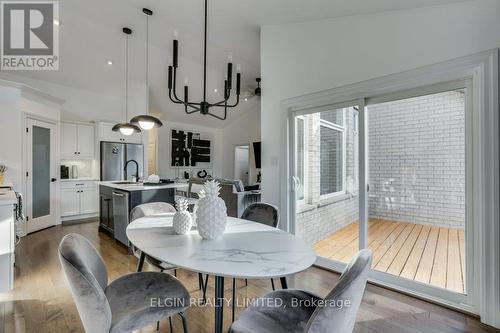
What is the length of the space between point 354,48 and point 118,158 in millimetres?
5096

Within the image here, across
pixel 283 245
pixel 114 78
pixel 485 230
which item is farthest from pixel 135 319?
pixel 114 78

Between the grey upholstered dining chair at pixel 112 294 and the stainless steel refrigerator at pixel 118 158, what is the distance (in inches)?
159

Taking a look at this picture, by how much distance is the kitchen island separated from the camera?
3.40m

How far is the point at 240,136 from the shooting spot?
817 centimetres

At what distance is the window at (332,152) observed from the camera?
117 inches

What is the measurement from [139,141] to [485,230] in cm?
612

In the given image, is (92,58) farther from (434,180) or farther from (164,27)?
(434,180)

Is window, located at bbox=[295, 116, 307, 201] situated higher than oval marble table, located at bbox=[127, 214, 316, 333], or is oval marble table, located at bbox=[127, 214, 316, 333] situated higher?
window, located at bbox=[295, 116, 307, 201]

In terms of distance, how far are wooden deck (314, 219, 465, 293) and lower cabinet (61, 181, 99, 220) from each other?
16.5ft

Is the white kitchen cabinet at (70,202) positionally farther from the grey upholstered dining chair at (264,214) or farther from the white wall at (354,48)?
the grey upholstered dining chair at (264,214)

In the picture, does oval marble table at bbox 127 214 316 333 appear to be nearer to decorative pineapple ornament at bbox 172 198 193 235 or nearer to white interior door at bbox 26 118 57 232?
decorative pineapple ornament at bbox 172 198 193 235

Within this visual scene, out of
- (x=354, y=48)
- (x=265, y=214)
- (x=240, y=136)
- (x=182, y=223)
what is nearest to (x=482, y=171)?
(x=354, y=48)

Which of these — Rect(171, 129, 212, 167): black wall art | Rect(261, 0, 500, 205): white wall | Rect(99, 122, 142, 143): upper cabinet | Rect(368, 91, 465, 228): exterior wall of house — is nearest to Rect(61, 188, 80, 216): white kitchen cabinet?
Rect(99, 122, 142, 143): upper cabinet

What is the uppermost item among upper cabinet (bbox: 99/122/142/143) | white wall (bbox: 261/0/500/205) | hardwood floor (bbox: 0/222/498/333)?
white wall (bbox: 261/0/500/205)
